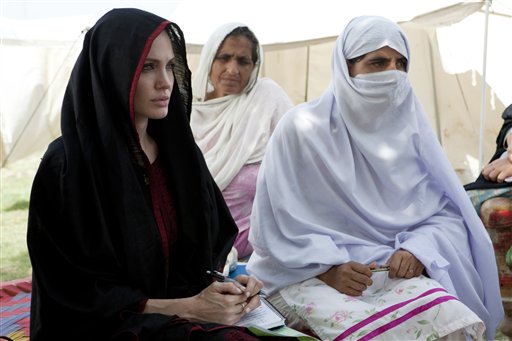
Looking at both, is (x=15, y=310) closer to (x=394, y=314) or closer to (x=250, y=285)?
(x=250, y=285)

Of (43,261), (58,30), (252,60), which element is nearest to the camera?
(43,261)

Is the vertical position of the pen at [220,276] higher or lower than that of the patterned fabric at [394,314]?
higher

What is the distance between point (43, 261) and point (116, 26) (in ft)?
2.23

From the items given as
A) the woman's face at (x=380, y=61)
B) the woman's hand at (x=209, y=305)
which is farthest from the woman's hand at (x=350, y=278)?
the woman's face at (x=380, y=61)

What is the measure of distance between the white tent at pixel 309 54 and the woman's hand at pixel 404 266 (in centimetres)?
386

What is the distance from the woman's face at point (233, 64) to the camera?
3.82 metres

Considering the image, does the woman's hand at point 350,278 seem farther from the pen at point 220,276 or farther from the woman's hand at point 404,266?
the pen at point 220,276

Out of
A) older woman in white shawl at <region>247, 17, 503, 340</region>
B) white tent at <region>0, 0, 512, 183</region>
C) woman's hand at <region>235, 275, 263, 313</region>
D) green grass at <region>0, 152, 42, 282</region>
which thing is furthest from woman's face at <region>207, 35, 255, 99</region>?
white tent at <region>0, 0, 512, 183</region>

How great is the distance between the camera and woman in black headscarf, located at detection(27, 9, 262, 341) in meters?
1.77

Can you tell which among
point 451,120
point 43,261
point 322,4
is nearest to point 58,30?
point 322,4

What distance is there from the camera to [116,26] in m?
1.86

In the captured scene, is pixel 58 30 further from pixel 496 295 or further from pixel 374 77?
pixel 496 295

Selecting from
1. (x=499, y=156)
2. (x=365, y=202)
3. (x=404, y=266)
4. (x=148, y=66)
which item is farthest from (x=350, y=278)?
(x=499, y=156)

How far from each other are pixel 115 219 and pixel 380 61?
4.05 feet
